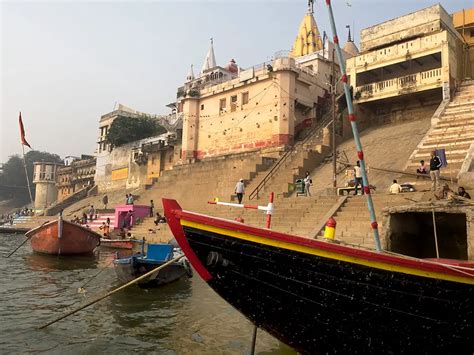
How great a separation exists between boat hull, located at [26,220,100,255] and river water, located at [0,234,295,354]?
4411mm

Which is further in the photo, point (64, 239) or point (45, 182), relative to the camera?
point (45, 182)

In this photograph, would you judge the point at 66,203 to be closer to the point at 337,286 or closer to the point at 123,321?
the point at 123,321

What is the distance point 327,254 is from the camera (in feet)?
11.6

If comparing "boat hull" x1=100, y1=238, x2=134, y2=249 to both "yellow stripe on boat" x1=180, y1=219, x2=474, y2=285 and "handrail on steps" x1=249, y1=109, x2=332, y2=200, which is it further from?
"yellow stripe on boat" x1=180, y1=219, x2=474, y2=285

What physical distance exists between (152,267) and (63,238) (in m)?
7.70

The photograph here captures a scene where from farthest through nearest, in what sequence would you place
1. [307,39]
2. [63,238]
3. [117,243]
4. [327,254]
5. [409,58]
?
1. [307,39]
2. [409,58]
3. [117,243]
4. [63,238]
5. [327,254]

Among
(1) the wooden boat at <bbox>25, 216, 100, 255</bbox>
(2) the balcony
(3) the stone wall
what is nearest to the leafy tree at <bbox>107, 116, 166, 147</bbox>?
(2) the balcony

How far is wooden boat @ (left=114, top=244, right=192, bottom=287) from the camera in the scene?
30.0 feet

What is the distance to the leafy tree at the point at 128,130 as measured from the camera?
4331 cm

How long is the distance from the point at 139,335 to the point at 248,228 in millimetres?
3599

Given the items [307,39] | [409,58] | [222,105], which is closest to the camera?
[409,58]

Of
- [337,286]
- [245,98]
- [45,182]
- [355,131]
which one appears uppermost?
[245,98]

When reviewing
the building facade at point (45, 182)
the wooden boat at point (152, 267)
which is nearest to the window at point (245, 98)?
the wooden boat at point (152, 267)

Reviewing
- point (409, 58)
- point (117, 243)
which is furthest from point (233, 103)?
point (117, 243)
